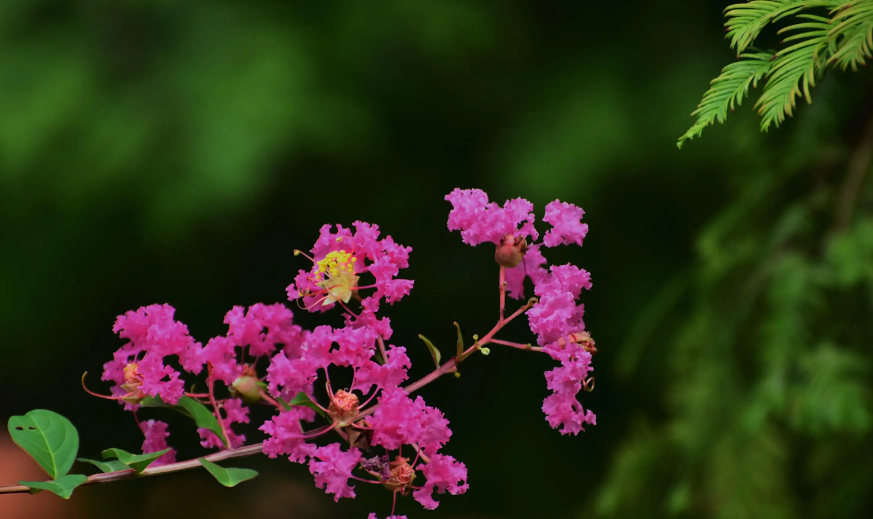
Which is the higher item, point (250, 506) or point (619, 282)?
point (619, 282)

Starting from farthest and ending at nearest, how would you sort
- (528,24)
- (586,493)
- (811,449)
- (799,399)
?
(586,493) < (528,24) < (811,449) < (799,399)

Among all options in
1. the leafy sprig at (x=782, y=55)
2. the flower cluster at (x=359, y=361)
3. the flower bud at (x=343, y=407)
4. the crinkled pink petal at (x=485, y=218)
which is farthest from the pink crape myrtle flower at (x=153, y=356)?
the leafy sprig at (x=782, y=55)

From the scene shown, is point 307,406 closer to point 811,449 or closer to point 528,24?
point 811,449

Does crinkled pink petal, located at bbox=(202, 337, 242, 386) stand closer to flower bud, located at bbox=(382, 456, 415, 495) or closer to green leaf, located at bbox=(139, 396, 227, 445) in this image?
green leaf, located at bbox=(139, 396, 227, 445)

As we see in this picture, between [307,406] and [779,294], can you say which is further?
[779,294]

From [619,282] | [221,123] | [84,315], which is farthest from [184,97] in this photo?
[619,282]

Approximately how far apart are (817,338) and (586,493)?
140 cm

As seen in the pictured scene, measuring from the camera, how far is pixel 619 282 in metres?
2.71

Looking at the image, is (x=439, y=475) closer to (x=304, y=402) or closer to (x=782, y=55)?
(x=304, y=402)

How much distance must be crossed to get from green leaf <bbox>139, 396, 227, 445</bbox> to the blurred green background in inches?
50.1

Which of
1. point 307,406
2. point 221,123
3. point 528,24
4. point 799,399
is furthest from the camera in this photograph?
point 528,24

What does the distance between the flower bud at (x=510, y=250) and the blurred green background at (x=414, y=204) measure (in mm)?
1165

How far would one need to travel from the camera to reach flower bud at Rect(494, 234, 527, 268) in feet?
2.21

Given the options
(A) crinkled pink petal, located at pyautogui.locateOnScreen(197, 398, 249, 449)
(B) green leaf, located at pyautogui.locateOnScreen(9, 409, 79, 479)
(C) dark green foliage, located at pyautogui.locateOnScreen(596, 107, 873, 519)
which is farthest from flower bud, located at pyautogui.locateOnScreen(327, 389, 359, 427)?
(C) dark green foliage, located at pyautogui.locateOnScreen(596, 107, 873, 519)
